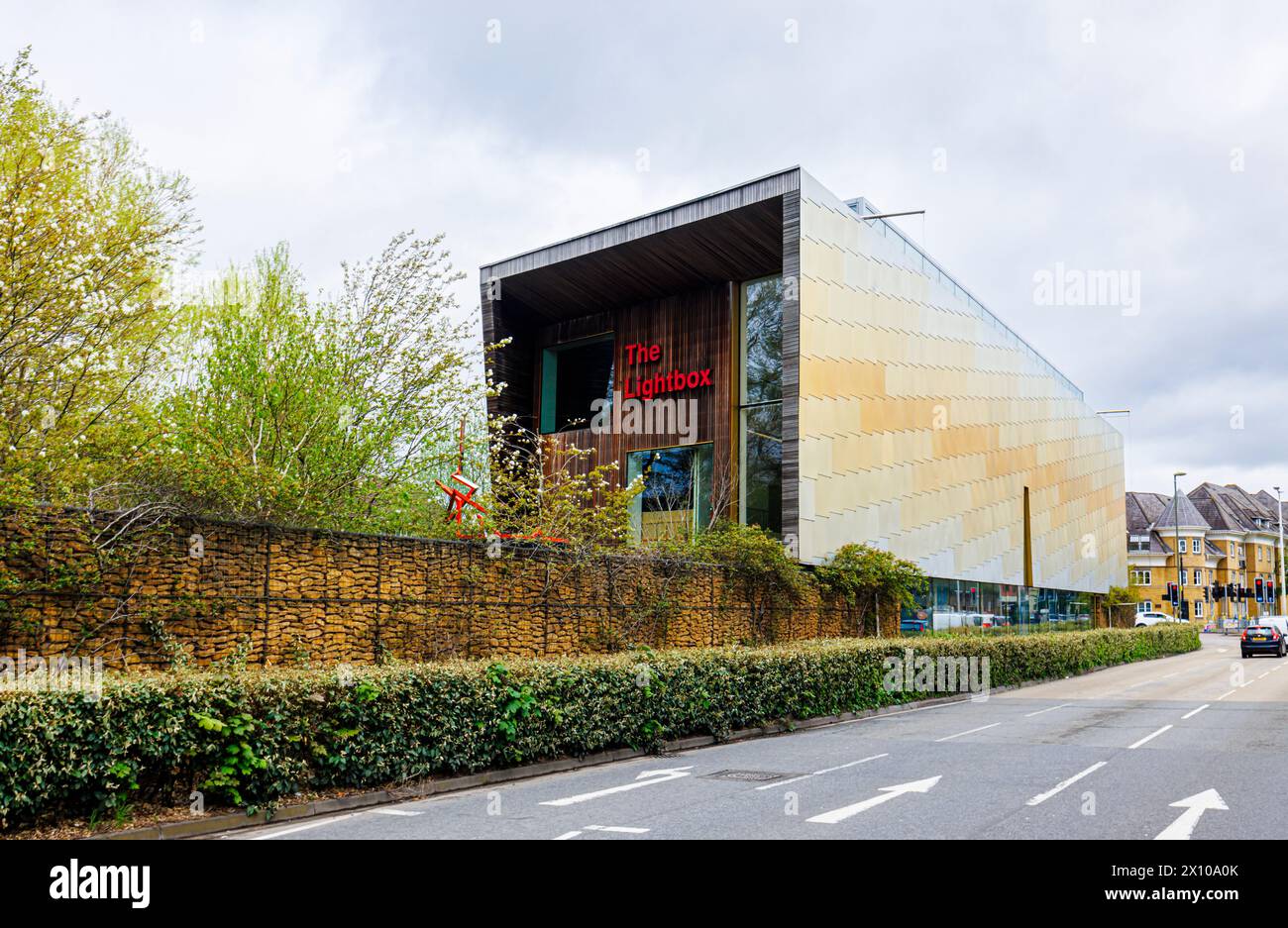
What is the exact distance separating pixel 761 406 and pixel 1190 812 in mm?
18396

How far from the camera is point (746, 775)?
11930mm

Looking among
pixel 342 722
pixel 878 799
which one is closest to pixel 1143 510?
pixel 878 799

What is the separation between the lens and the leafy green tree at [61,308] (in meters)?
10.6

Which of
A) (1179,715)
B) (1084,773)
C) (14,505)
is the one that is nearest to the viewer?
(14,505)

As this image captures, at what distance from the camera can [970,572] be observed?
35344mm

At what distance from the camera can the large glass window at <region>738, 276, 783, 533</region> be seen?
85.7ft

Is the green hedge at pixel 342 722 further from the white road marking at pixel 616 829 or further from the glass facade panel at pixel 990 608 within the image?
the glass facade panel at pixel 990 608

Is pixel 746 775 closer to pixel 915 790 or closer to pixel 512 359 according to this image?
pixel 915 790

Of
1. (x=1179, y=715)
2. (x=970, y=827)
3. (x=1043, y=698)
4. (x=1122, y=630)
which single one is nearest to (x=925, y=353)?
(x=1043, y=698)

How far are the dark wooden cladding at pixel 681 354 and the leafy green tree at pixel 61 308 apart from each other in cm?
1591

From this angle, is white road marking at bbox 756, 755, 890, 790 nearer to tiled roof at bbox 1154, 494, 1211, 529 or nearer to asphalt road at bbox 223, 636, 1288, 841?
asphalt road at bbox 223, 636, 1288, 841

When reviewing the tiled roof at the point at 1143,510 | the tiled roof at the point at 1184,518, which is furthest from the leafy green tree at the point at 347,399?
the tiled roof at the point at 1143,510
